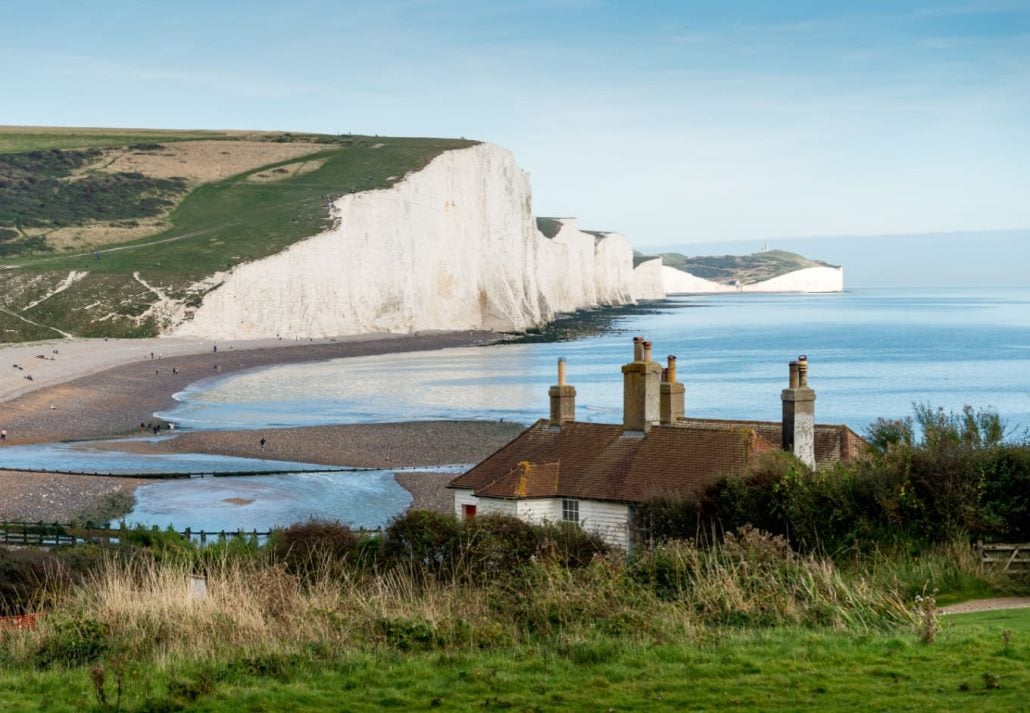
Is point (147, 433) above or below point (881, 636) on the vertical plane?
below

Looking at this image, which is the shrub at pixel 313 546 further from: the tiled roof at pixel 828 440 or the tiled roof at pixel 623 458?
the tiled roof at pixel 828 440

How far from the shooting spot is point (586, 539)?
1527 cm

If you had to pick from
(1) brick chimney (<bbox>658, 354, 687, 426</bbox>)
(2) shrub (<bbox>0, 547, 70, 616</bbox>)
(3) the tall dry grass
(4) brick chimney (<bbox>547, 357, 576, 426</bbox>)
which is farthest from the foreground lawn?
(4) brick chimney (<bbox>547, 357, 576, 426</bbox>)

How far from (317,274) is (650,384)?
9087 centimetres

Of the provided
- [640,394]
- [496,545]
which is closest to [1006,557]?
[496,545]

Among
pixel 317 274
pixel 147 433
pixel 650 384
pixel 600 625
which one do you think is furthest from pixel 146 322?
pixel 600 625

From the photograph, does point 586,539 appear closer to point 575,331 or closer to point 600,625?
point 600,625

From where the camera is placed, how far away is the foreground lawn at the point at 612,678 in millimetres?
8328

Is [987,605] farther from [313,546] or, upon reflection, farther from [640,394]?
[640,394]

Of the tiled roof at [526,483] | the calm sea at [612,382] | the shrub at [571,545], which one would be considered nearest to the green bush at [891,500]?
the shrub at [571,545]

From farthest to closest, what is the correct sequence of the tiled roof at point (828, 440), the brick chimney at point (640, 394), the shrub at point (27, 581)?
the tiled roof at point (828, 440) < the brick chimney at point (640, 394) < the shrub at point (27, 581)

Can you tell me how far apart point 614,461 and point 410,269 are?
98945mm

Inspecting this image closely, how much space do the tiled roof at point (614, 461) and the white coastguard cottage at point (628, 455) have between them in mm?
17

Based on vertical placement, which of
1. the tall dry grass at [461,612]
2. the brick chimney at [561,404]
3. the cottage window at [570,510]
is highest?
the brick chimney at [561,404]
